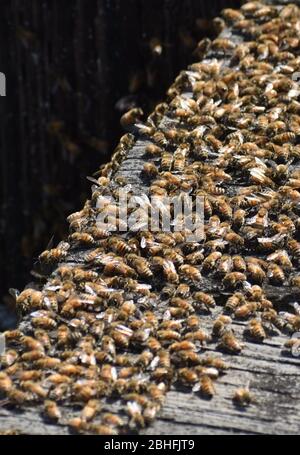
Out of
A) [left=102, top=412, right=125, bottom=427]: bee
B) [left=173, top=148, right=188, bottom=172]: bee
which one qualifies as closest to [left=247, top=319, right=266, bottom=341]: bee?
[left=102, top=412, right=125, bottom=427]: bee

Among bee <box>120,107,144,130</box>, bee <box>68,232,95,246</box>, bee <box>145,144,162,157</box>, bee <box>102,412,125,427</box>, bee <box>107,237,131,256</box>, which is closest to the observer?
bee <box>102,412,125,427</box>

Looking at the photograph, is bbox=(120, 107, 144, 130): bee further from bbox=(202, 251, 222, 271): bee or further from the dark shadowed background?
bbox=(202, 251, 222, 271): bee

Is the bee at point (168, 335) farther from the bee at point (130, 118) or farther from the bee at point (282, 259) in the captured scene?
the bee at point (130, 118)

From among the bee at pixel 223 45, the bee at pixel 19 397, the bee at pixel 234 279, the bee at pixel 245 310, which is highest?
the bee at pixel 223 45

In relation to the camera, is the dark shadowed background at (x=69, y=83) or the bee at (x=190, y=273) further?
the dark shadowed background at (x=69, y=83)

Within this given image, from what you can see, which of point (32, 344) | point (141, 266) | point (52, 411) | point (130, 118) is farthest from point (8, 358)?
point (130, 118)

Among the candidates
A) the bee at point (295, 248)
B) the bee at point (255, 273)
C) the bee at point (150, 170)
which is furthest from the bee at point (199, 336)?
the bee at point (150, 170)

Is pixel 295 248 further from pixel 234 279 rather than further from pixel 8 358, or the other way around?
pixel 8 358

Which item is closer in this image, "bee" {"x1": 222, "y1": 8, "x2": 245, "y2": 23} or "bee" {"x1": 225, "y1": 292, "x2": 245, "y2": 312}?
"bee" {"x1": 225, "y1": 292, "x2": 245, "y2": 312}
